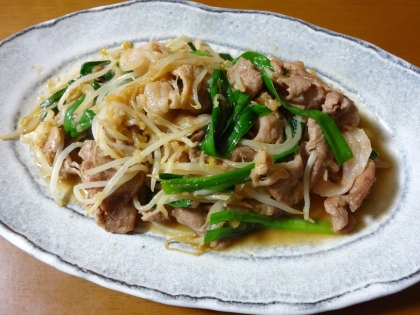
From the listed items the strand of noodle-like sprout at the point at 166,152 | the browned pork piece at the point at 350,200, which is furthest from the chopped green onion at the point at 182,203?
the browned pork piece at the point at 350,200

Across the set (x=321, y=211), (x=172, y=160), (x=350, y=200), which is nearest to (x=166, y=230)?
(x=172, y=160)

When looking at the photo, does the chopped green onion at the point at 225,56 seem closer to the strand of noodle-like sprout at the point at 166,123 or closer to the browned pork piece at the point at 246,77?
the browned pork piece at the point at 246,77

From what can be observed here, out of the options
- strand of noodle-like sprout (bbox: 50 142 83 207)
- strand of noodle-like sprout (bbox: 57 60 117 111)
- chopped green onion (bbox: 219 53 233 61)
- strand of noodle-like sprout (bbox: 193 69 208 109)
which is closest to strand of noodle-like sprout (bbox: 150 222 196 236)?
strand of noodle-like sprout (bbox: 50 142 83 207)

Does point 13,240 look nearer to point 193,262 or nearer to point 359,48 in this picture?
point 193,262

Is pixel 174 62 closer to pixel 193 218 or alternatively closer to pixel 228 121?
pixel 228 121

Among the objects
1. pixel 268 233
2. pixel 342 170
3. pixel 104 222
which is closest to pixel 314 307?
pixel 268 233

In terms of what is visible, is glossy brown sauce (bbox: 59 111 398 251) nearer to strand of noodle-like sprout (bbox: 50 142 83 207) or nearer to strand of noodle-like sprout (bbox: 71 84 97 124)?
strand of noodle-like sprout (bbox: 50 142 83 207)
